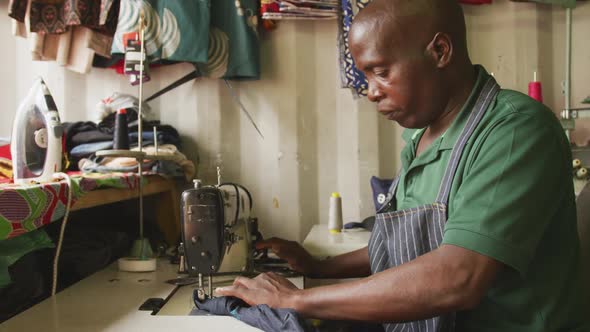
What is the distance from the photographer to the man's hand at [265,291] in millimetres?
1098

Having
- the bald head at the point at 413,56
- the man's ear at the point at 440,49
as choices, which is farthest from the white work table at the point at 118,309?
the man's ear at the point at 440,49

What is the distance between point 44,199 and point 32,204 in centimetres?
5

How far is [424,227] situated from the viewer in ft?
3.86

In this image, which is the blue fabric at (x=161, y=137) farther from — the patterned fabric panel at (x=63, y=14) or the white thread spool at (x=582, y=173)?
the white thread spool at (x=582, y=173)

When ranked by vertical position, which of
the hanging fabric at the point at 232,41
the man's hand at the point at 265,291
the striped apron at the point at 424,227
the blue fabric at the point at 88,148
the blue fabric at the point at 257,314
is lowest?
the blue fabric at the point at 257,314

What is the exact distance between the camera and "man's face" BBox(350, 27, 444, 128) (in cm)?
116

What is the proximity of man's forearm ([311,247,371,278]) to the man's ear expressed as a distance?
27.6 inches

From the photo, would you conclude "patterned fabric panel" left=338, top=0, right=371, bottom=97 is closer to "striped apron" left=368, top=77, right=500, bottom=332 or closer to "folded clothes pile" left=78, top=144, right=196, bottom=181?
"folded clothes pile" left=78, top=144, right=196, bottom=181

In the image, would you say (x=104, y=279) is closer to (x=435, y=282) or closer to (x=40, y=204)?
(x=40, y=204)

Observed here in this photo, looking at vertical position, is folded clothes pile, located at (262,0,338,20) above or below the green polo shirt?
above

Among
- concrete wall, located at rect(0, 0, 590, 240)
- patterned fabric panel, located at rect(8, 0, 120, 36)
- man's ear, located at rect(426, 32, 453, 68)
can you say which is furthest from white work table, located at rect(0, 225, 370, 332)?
patterned fabric panel, located at rect(8, 0, 120, 36)

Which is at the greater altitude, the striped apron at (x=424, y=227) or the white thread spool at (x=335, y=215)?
the striped apron at (x=424, y=227)

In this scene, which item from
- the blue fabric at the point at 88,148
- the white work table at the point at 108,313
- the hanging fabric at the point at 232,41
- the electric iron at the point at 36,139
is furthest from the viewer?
the hanging fabric at the point at 232,41

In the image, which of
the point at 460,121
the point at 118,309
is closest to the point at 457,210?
the point at 460,121
